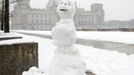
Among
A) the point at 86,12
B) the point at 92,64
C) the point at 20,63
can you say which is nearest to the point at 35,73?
the point at 20,63

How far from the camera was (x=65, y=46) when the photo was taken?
5449 millimetres

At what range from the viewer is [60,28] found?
17.5 ft

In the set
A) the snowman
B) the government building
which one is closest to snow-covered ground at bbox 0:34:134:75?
the snowman

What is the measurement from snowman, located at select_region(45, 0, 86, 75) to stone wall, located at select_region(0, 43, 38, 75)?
3142mm

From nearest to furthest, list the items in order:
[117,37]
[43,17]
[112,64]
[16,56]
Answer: [16,56] < [112,64] < [117,37] < [43,17]

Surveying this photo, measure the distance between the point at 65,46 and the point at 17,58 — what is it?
341cm

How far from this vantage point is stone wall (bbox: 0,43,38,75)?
8312mm

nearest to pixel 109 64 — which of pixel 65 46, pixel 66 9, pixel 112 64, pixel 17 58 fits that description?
pixel 112 64

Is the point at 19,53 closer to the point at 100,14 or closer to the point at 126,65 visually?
the point at 126,65

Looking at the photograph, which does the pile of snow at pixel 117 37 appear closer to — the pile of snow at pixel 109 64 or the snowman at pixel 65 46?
the pile of snow at pixel 109 64

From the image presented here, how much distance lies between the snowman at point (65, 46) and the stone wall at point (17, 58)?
3.14 m

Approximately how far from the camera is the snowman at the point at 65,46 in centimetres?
534

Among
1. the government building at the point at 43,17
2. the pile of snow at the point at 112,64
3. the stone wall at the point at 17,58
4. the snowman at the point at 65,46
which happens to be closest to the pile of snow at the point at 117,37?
the pile of snow at the point at 112,64

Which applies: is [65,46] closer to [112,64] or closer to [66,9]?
[66,9]
